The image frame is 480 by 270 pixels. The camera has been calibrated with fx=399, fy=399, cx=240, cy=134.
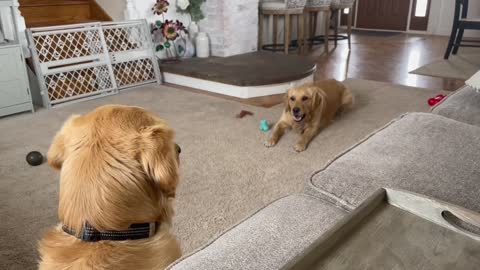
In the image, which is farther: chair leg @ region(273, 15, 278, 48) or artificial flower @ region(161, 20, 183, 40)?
chair leg @ region(273, 15, 278, 48)

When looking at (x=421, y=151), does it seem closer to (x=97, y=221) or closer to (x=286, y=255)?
(x=286, y=255)

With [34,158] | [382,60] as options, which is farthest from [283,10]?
[34,158]

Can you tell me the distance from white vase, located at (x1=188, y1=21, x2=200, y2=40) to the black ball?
2623mm

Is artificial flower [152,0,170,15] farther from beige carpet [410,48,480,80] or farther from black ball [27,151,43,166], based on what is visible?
beige carpet [410,48,480,80]

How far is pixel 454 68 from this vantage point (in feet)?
15.6

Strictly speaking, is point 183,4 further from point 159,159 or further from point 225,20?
point 159,159

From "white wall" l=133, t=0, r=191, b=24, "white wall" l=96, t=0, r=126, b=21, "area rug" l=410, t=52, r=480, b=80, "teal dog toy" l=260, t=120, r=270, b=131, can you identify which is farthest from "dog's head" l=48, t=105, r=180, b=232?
"area rug" l=410, t=52, r=480, b=80

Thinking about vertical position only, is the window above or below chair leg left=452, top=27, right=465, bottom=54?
above

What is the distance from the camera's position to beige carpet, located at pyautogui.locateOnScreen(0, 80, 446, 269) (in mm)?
1715

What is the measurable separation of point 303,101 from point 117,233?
6.50ft

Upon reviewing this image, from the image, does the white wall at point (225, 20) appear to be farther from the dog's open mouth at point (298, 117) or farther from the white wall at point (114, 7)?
the dog's open mouth at point (298, 117)

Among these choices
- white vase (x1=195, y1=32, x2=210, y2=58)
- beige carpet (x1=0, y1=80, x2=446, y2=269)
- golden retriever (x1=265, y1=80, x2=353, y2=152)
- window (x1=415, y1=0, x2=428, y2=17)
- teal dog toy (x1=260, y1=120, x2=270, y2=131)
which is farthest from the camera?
window (x1=415, y1=0, x2=428, y2=17)

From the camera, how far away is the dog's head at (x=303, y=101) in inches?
103

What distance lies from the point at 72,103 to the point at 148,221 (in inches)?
114
